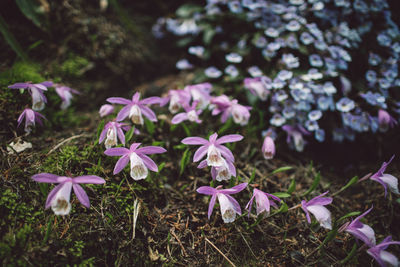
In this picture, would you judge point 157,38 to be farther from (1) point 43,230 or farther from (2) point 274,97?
(1) point 43,230

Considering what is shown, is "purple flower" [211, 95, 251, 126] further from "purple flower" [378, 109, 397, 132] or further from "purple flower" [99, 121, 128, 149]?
"purple flower" [378, 109, 397, 132]

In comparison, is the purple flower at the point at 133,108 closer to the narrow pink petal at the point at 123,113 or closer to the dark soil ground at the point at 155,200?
the narrow pink petal at the point at 123,113

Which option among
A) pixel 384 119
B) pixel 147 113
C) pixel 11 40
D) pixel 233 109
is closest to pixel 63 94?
pixel 11 40

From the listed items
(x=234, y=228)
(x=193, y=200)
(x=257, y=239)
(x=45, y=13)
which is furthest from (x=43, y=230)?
(x=45, y=13)

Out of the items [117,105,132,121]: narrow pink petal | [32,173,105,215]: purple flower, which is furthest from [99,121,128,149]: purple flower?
[32,173,105,215]: purple flower

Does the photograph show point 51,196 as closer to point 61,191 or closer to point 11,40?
point 61,191

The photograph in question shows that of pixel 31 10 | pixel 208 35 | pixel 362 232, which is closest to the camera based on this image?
pixel 362 232

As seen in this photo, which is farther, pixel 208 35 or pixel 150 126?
pixel 208 35
